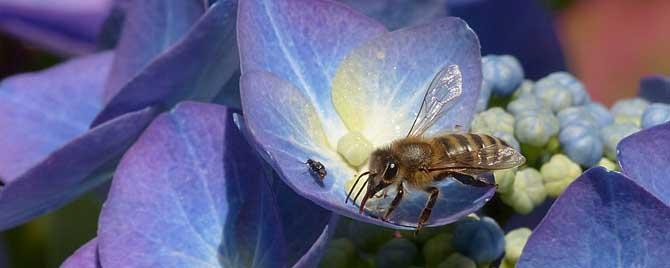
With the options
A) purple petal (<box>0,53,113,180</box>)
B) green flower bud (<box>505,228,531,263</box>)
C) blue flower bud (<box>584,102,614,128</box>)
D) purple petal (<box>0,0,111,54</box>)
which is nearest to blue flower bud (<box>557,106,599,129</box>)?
blue flower bud (<box>584,102,614,128</box>)

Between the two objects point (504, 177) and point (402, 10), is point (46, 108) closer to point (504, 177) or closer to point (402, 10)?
point (402, 10)

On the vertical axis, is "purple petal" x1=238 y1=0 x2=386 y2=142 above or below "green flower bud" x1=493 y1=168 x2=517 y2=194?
above

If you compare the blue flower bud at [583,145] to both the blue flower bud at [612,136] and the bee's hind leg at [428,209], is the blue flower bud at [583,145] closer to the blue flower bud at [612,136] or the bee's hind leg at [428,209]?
the blue flower bud at [612,136]

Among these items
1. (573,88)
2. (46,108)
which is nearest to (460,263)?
(573,88)

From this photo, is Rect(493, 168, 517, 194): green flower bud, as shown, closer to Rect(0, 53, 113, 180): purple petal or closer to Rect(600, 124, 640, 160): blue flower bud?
Rect(600, 124, 640, 160): blue flower bud

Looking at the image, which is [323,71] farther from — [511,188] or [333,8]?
[511,188]

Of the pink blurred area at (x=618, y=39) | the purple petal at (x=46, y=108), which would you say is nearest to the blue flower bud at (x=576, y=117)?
the purple petal at (x=46, y=108)
